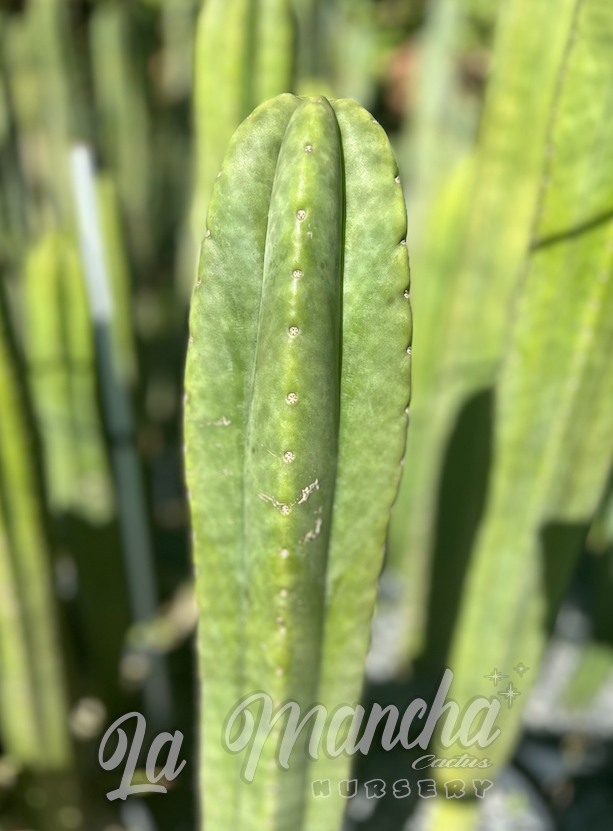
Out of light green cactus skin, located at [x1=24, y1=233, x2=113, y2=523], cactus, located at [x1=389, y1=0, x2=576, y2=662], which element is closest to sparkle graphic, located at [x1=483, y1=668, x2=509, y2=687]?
cactus, located at [x1=389, y1=0, x2=576, y2=662]

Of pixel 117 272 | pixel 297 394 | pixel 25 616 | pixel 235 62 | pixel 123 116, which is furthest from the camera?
pixel 123 116

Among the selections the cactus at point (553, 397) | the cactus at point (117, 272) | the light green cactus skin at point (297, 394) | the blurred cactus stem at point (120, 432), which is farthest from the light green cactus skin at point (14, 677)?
the cactus at point (553, 397)

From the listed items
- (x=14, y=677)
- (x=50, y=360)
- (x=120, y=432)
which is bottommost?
(x=14, y=677)

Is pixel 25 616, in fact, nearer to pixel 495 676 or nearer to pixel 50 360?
pixel 50 360

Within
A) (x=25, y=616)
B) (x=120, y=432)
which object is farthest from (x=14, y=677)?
(x=120, y=432)

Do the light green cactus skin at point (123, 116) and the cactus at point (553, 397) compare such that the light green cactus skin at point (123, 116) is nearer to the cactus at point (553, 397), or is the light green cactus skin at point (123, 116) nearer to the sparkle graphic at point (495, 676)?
the cactus at point (553, 397)

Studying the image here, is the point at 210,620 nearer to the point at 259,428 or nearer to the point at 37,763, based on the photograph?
the point at 259,428
